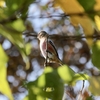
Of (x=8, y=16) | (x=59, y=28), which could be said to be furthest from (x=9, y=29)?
(x=59, y=28)

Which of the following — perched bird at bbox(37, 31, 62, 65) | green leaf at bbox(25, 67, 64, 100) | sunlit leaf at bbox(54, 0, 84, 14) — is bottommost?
green leaf at bbox(25, 67, 64, 100)

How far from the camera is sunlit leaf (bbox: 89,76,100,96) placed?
0.27 meters

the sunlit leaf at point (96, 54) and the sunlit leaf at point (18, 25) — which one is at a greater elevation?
the sunlit leaf at point (18, 25)

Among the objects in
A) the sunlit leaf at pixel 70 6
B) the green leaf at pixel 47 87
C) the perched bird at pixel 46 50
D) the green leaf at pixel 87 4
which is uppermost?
the perched bird at pixel 46 50

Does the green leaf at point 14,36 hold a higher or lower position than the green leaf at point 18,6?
lower

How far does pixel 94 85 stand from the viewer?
0.27 meters

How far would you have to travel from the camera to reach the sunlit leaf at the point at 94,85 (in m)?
0.27

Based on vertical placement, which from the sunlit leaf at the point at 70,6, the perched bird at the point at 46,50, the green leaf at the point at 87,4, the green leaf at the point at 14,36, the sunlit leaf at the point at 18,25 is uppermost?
the perched bird at the point at 46,50

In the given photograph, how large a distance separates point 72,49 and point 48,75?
58.2 inches

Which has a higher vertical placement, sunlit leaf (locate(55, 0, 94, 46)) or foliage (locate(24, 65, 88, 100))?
sunlit leaf (locate(55, 0, 94, 46))

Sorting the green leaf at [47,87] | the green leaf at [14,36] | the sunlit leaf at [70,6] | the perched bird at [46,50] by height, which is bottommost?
the green leaf at [47,87]

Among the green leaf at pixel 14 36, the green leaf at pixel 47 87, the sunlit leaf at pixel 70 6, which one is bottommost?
the green leaf at pixel 47 87

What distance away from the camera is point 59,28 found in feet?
5.31

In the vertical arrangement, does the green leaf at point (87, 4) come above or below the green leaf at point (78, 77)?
above
